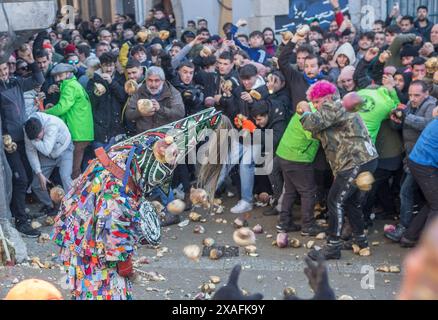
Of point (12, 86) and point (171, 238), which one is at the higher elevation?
point (12, 86)

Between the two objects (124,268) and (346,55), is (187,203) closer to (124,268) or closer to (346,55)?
(346,55)

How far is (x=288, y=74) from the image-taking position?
27.3 ft

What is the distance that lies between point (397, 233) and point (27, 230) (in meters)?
3.90

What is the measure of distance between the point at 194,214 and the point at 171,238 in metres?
0.59

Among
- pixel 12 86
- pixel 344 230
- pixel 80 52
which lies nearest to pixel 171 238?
pixel 344 230

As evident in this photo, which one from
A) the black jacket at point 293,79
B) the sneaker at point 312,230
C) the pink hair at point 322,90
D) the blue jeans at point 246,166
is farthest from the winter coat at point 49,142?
the pink hair at point 322,90

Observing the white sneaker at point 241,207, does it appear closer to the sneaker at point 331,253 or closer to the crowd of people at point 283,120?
the crowd of people at point 283,120

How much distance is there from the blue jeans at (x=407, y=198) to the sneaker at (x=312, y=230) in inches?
32.4

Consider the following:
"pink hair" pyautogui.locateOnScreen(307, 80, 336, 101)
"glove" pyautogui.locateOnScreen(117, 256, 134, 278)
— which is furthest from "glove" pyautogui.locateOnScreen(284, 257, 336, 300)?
"pink hair" pyautogui.locateOnScreen(307, 80, 336, 101)

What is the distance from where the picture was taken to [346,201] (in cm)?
691

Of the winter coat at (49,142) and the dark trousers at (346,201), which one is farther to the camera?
the winter coat at (49,142)

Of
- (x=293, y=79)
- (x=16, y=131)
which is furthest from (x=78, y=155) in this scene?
(x=293, y=79)

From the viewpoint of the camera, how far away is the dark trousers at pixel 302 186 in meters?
7.55
